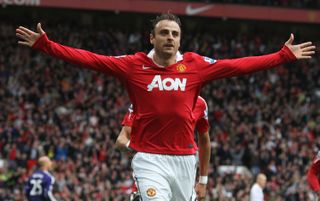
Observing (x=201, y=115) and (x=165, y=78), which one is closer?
(x=165, y=78)

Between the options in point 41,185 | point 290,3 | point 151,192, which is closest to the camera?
point 151,192

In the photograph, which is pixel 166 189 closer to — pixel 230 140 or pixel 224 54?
pixel 230 140

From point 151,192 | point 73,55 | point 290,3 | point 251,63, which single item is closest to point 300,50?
point 251,63

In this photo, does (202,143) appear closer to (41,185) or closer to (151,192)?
(151,192)

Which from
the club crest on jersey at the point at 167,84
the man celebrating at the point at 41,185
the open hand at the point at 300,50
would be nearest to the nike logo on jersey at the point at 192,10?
the man celebrating at the point at 41,185

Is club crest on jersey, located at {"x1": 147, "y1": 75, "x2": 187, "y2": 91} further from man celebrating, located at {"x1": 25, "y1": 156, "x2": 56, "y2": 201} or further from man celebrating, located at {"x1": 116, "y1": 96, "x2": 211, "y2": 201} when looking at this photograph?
man celebrating, located at {"x1": 25, "y1": 156, "x2": 56, "y2": 201}

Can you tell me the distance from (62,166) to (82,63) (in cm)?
1397

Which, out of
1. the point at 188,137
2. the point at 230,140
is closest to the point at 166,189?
the point at 188,137

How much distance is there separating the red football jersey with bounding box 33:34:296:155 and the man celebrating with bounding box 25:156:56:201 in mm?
7552

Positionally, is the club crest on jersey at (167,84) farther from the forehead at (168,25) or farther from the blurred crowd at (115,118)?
the blurred crowd at (115,118)

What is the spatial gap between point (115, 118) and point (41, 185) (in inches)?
378

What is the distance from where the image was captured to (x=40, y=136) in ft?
73.7

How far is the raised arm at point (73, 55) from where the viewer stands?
7.15 metres

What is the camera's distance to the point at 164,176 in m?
7.43
